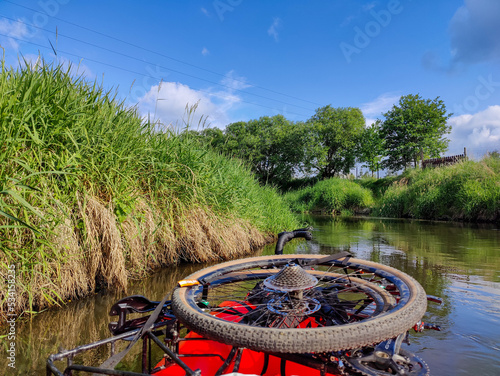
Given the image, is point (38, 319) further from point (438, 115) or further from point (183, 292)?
point (438, 115)

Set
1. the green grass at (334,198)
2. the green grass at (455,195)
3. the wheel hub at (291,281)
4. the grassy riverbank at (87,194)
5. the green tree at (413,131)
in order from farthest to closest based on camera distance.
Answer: the green tree at (413,131) → the green grass at (334,198) → the green grass at (455,195) → the grassy riverbank at (87,194) → the wheel hub at (291,281)

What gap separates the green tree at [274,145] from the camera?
33.2 meters

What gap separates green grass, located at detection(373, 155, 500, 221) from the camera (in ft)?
41.1

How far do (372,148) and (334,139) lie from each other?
4130 mm

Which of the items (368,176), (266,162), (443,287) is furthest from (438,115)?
(443,287)

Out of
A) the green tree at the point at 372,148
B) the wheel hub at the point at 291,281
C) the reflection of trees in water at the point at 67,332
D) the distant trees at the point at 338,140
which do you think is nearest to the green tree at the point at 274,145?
the distant trees at the point at 338,140

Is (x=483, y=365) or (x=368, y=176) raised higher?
(x=368, y=176)

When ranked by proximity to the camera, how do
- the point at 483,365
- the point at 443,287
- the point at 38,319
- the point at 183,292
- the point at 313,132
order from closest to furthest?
the point at 183,292, the point at 483,365, the point at 38,319, the point at 443,287, the point at 313,132

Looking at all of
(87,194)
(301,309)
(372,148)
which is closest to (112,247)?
(87,194)

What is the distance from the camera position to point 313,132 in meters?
32.9

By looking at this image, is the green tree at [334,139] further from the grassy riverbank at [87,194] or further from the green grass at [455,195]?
the grassy riverbank at [87,194]

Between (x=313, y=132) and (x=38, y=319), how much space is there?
3207 centimetres

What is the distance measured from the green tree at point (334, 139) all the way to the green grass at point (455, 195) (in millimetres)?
14721

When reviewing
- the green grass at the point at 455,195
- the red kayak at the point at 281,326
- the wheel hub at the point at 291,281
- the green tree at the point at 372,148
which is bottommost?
the red kayak at the point at 281,326
